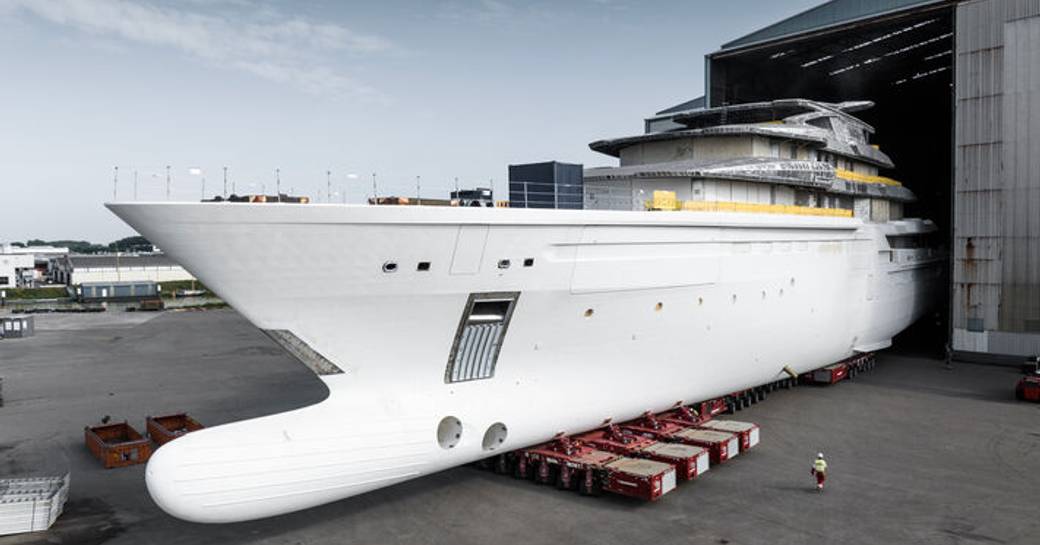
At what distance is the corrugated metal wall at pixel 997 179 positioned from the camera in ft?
78.2

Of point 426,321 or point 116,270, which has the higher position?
point 426,321

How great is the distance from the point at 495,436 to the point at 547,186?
4.73 metres

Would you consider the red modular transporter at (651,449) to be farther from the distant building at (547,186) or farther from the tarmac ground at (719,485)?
the distant building at (547,186)

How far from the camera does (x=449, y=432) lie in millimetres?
11172

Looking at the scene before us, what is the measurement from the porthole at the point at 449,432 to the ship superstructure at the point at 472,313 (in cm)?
2

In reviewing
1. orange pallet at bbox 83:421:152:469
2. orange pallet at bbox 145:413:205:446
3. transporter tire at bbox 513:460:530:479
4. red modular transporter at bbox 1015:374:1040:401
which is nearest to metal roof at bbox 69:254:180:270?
orange pallet at bbox 83:421:152:469

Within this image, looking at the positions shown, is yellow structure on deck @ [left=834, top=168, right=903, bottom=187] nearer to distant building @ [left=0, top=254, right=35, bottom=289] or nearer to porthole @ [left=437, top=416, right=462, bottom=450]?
porthole @ [left=437, top=416, right=462, bottom=450]

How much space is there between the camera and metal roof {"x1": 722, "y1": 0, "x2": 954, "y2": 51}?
89.6ft

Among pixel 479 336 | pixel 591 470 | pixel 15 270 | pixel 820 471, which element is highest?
pixel 479 336

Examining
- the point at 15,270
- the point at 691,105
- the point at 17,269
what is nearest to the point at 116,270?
the point at 15,270

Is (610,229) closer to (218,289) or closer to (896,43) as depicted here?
(218,289)

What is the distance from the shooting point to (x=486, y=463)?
13789 mm

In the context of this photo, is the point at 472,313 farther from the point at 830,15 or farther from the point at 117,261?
the point at 117,261

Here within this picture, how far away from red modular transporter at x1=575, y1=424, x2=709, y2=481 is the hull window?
309cm
